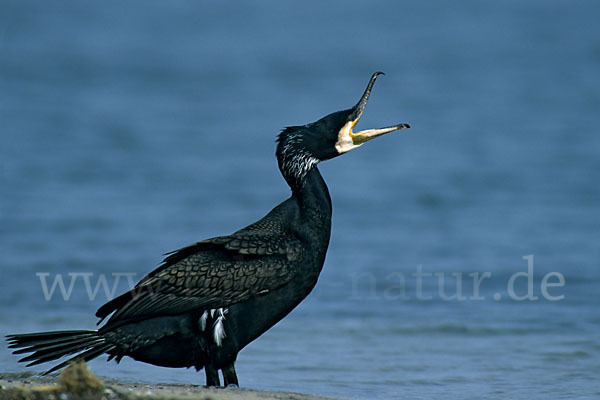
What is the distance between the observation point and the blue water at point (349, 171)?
370 inches

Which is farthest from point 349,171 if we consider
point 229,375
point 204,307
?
point 204,307

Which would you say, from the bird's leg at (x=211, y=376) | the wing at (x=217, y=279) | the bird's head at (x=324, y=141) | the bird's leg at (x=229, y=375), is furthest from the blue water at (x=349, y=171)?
the bird's head at (x=324, y=141)

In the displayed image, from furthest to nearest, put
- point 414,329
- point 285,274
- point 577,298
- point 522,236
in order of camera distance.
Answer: point 522,236
point 577,298
point 414,329
point 285,274

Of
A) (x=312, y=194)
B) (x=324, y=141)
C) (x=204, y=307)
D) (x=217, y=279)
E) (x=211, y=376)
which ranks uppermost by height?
(x=324, y=141)

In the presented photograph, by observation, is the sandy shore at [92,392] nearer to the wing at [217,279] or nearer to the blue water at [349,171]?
the wing at [217,279]

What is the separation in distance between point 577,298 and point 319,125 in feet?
15.6

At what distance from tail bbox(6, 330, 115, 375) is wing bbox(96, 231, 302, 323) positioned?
0.61 feet

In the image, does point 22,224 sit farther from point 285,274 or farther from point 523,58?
point 523,58

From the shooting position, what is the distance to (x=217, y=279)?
690 cm

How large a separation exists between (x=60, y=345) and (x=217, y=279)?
1112 millimetres

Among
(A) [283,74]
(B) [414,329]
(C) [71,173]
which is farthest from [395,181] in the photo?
(A) [283,74]

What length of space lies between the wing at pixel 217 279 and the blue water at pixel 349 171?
1277 mm

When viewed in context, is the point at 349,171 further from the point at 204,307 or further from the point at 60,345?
the point at 60,345

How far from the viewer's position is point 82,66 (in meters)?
24.6
